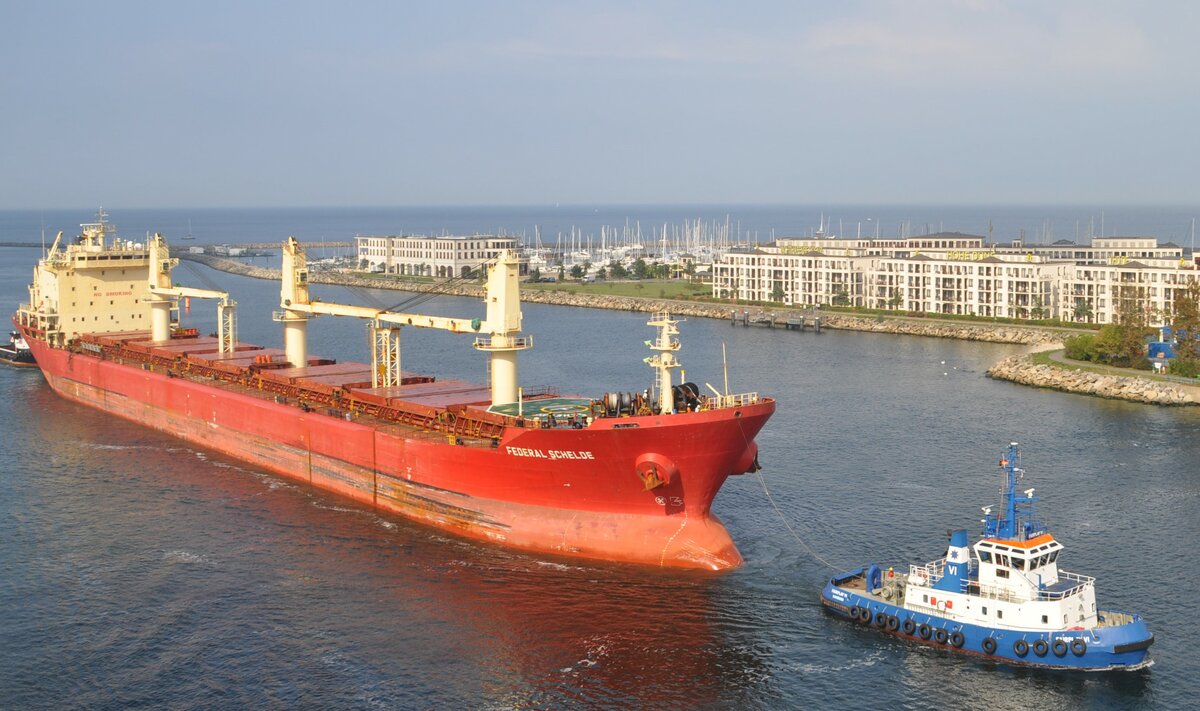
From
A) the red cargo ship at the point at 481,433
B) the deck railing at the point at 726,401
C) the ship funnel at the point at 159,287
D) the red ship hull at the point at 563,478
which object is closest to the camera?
the red ship hull at the point at 563,478

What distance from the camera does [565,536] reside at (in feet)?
90.3

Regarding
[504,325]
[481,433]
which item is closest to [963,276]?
[504,325]

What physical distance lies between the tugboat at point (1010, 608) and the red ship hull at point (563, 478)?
423 centimetres

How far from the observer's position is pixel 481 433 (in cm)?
2970

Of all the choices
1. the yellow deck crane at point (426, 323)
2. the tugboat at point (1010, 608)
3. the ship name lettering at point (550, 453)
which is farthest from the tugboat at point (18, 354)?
the tugboat at point (1010, 608)

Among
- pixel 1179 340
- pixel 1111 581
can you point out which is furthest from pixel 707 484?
pixel 1179 340

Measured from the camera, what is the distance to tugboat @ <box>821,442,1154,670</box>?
69.5 feet

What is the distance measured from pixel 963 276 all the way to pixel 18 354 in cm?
5873

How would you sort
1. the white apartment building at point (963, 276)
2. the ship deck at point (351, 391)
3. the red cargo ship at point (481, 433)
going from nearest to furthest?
the red cargo ship at point (481, 433) < the ship deck at point (351, 391) < the white apartment building at point (963, 276)

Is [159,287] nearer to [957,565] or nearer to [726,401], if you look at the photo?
[726,401]

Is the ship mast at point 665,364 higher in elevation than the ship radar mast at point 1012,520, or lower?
higher

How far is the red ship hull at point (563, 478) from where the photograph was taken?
25734 mm

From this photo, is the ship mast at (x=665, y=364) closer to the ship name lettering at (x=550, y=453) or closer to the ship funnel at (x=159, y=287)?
the ship name lettering at (x=550, y=453)

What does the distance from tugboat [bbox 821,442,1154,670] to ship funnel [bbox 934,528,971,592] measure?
19mm
